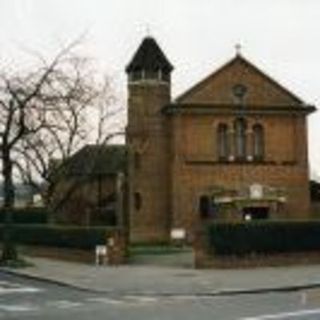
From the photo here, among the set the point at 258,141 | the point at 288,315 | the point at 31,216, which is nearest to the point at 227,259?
the point at 288,315

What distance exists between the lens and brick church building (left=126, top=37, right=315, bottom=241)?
68.5 metres

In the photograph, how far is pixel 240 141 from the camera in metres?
69.5

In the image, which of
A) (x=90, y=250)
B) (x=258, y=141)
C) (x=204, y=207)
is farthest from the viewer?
(x=258, y=141)

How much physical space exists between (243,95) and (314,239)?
21655 mm

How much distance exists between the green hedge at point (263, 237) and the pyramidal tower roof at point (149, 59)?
22.8 meters

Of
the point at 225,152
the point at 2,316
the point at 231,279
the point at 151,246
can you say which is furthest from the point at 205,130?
the point at 2,316

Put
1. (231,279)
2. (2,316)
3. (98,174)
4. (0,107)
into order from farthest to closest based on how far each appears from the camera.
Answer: (98,174) → (0,107) → (231,279) → (2,316)

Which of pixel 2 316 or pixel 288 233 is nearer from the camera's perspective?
pixel 2 316

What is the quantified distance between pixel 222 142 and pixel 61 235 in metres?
17.4

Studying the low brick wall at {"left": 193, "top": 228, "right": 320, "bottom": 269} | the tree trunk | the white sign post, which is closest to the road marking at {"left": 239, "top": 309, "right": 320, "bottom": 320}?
the low brick wall at {"left": 193, "top": 228, "right": 320, "bottom": 269}

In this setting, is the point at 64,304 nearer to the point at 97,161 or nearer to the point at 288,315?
the point at 288,315

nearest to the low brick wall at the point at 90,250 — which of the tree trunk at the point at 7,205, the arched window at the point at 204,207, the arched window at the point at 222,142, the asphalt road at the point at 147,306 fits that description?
the tree trunk at the point at 7,205

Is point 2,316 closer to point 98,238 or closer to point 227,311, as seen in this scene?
point 227,311

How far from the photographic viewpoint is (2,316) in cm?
2708
